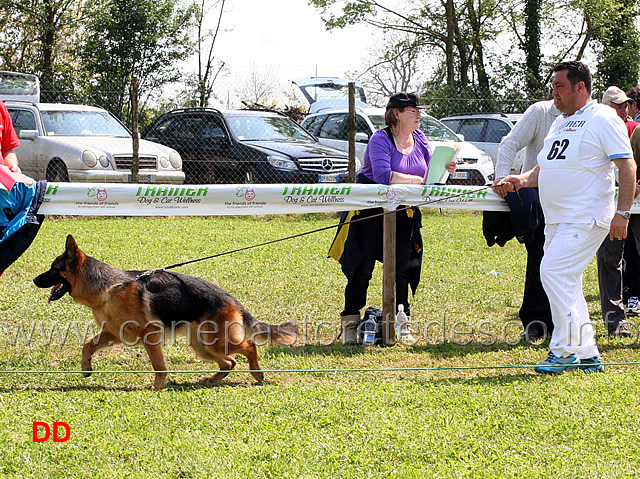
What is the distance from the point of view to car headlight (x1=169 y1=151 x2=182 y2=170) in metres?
13.8

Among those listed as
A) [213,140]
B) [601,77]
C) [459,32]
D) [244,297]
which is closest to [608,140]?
[244,297]

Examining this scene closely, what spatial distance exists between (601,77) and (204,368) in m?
25.4

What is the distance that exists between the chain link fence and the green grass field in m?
5.30

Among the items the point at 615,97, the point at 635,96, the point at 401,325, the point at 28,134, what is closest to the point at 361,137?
the point at 28,134

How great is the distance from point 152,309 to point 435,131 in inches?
473

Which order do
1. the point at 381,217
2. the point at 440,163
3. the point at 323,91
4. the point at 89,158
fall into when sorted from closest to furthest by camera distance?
the point at 440,163
the point at 381,217
the point at 89,158
the point at 323,91

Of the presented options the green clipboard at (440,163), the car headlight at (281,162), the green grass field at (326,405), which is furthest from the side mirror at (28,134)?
the green clipboard at (440,163)

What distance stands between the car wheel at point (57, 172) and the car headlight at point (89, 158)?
369 millimetres

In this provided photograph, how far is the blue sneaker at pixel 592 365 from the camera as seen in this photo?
5.19 meters

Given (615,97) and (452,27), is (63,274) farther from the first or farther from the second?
(452,27)

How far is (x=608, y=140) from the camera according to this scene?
489 centimetres

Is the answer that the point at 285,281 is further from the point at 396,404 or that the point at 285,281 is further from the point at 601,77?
the point at 601,77

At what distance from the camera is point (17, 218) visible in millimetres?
5039

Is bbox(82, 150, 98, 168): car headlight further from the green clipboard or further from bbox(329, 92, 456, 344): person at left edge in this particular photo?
the green clipboard
